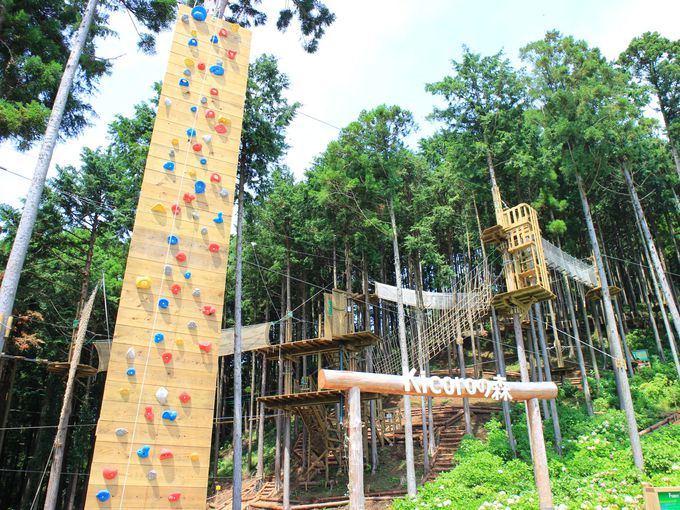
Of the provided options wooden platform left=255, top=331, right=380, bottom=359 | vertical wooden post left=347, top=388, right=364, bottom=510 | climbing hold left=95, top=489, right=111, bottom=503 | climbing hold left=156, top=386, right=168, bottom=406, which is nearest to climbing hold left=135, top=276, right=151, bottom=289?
climbing hold left=156, top=386, right=168, bottom=406

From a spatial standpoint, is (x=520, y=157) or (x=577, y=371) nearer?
(x=520, y=157)

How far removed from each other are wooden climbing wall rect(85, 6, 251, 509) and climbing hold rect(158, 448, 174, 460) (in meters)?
0.01

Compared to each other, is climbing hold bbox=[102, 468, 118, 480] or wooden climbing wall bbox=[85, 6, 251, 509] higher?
wooden climbing wall bbox=[85, 6, 251, 509]

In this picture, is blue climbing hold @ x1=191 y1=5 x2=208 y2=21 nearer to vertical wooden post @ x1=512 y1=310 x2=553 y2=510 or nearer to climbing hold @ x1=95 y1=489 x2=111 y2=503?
climbing hold @ x1=95 y1=489 x2=111 y2=503

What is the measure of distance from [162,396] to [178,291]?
151 centimetres

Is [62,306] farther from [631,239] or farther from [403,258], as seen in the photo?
[631,239]

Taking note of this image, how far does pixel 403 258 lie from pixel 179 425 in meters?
15.8

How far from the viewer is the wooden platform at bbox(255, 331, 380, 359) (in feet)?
43.2

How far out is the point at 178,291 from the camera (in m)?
6.94

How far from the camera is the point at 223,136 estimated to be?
8047 millimetres

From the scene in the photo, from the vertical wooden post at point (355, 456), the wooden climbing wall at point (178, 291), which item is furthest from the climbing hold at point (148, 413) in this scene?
the vertical wooden post at point (355, 456)

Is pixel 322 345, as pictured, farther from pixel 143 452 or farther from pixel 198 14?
pixel 198 14

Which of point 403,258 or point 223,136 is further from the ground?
point 403,258

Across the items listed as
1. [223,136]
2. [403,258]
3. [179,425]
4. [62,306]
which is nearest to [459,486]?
[179,425]
